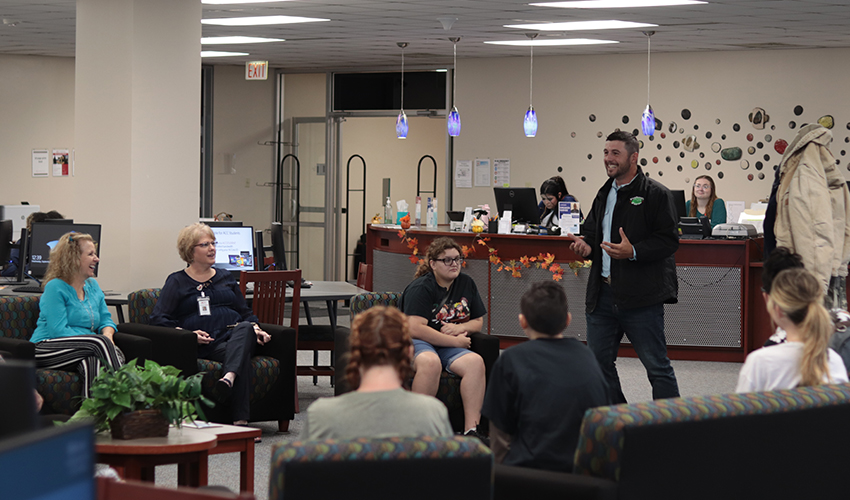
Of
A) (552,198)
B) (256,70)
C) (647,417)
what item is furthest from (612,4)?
(647,417)

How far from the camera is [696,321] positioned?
26.1 ft

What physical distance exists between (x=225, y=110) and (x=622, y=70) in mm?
5429

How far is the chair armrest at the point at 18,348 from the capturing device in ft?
15.8

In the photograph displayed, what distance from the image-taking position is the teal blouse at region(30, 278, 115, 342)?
508cm

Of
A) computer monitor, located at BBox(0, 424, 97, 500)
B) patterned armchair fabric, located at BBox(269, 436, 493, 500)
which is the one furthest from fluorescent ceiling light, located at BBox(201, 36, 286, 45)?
computer monitor, located at BBox(0, 424, 97, 500)

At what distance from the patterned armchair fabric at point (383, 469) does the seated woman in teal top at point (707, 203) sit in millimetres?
A: 7603

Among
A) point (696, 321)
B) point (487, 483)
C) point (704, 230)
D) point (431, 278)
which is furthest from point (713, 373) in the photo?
point (487, 483)

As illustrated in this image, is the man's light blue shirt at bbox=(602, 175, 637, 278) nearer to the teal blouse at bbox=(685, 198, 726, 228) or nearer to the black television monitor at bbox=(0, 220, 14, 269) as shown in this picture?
the teal blouse at bbox=(685, 198, 726, 228)

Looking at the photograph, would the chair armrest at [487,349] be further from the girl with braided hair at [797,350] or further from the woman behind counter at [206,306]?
the girl with braided hair at [797,350]

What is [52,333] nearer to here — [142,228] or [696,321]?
[142,228]

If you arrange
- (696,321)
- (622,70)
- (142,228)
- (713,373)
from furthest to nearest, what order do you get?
1. (622,70)
2. (696,321)
3. (713,373)
4. (142,228)

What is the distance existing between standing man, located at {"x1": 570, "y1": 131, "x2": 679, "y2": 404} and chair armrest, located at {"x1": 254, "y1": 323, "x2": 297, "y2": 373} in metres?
1.74

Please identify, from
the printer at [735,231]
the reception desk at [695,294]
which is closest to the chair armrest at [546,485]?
the reception desk at [695,294]

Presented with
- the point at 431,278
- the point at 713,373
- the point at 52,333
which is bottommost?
the point at 713,373
